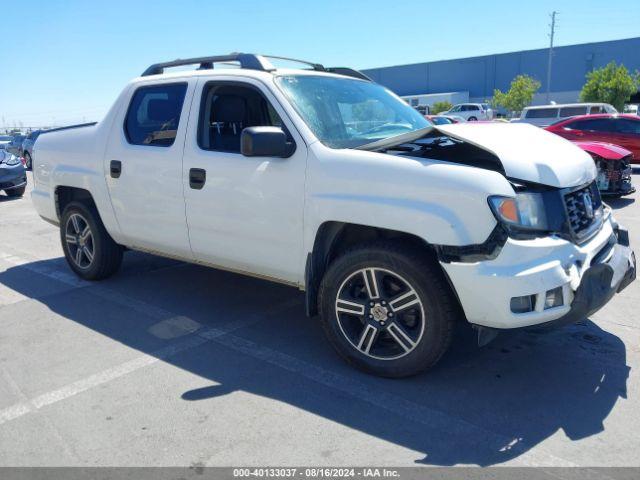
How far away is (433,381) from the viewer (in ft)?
11.8

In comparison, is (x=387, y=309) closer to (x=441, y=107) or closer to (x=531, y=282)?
(x=531, y=282)

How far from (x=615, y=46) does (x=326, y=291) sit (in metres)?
61.9

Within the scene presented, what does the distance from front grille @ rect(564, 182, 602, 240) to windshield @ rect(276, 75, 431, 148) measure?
137cm

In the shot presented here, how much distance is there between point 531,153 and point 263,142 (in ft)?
5.49

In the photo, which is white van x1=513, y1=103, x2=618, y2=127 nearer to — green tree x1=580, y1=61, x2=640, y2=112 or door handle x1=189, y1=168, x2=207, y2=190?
green tree x1=580, y1=61, x2=640, y2=112

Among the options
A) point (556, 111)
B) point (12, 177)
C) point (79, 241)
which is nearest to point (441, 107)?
point (556, 111)

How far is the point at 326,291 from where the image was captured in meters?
3.74

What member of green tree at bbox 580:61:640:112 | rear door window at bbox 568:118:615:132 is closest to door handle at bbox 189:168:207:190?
rear door window at bbox 568:118:615:132

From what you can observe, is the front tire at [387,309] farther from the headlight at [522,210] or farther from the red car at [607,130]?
the red car at [607,130]

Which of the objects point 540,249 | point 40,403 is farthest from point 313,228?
point 40,403

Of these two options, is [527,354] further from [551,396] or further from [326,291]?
[326,291]

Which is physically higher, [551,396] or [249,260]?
[249,260]

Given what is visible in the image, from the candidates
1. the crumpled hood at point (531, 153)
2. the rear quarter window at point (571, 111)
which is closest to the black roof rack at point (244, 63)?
the crumpled hood at point (531, 153)

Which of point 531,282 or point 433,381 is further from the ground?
point 531,282
